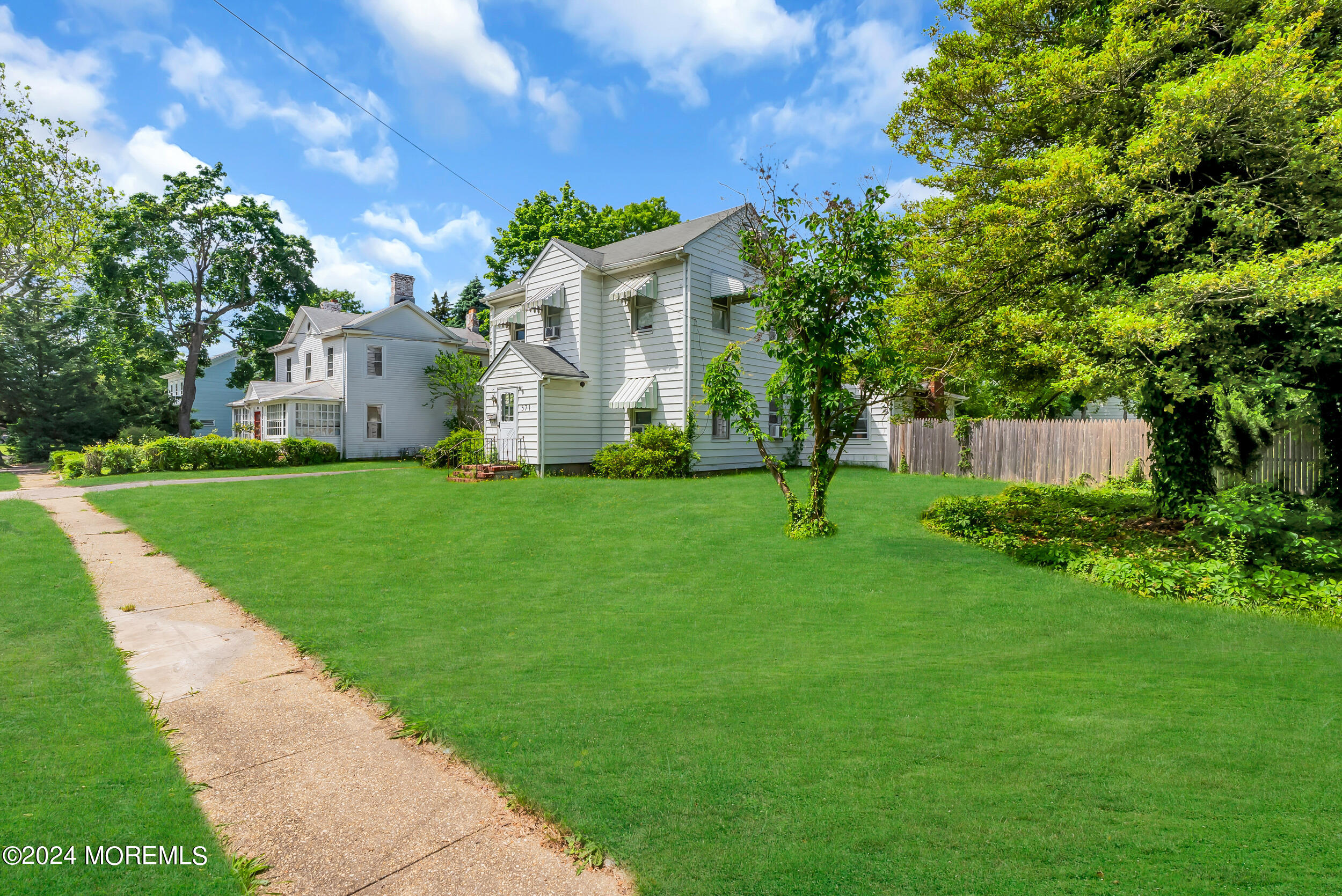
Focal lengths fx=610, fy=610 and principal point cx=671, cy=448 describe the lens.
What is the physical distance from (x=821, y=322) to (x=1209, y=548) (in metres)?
5.78

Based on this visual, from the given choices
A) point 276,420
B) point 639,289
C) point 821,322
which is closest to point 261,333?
point 276,420

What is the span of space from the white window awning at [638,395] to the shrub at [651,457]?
871 millimetres

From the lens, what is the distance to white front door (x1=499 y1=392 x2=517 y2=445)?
Answer: 19.3 m

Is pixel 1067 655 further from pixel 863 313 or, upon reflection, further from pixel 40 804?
pixel 40 804

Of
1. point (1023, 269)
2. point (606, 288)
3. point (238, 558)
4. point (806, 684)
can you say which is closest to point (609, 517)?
point (238, 558)

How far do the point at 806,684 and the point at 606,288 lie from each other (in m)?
18.0

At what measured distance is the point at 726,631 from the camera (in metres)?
5.65

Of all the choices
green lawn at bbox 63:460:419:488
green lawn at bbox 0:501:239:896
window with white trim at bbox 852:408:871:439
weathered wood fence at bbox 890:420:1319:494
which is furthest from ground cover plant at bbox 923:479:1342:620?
green lawn at bbox 63:460:419:488

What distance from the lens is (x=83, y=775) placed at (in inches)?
119

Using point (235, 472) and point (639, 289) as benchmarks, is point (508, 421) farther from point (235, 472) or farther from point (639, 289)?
point (235, 472)

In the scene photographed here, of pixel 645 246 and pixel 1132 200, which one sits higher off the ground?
pixel 645 246

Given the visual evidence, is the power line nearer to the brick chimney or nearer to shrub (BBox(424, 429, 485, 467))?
shrub (BBox(424, 429, 485, 467))

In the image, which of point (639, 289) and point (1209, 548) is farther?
point (639, 289)

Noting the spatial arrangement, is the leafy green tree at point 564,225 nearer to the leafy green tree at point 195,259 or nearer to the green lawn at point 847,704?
the leafy green tree at point 195,259
